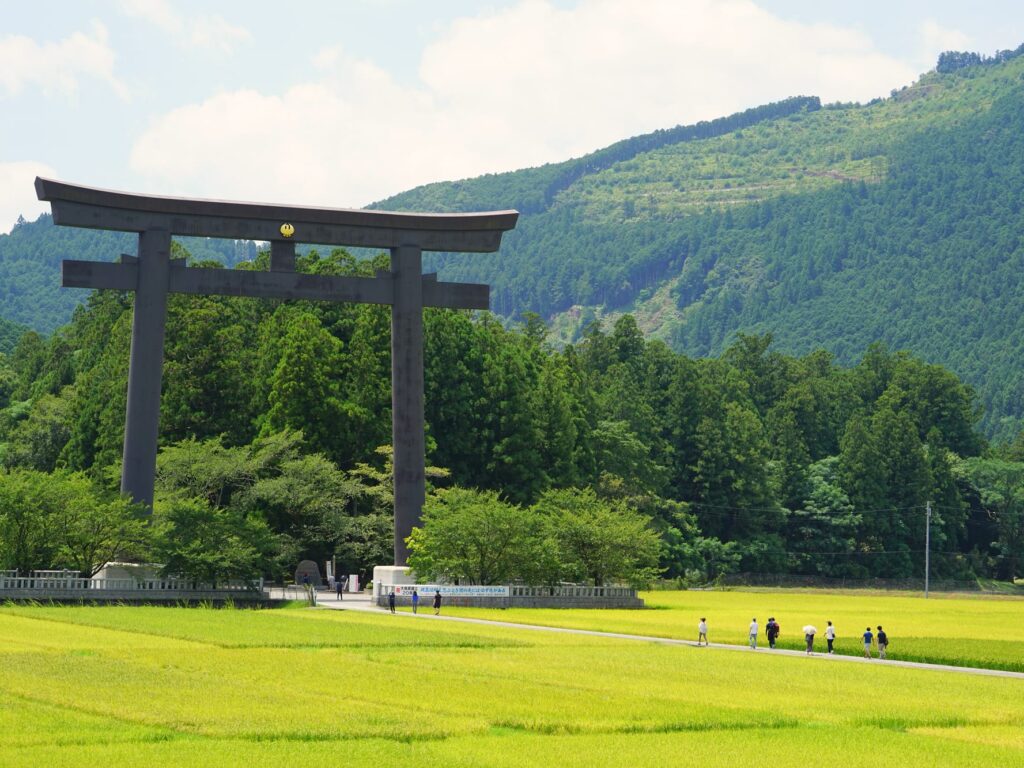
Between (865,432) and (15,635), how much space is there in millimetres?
95441

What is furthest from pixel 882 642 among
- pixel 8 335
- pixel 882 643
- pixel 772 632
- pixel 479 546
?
pixel 8 335

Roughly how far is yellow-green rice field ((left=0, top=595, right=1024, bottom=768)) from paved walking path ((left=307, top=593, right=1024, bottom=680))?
5.46ft

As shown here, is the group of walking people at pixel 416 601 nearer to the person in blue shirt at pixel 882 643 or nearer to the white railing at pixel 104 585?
the white railing at pixel 104 585

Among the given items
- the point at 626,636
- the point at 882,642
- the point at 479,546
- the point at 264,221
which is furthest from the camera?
the point at 479,546

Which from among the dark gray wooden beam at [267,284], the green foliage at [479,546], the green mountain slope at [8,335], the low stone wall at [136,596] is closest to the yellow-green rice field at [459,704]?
the low stone wall at [136,596]

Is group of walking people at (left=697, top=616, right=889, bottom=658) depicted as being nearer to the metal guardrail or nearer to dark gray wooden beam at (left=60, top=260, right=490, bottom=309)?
the metal guardrail

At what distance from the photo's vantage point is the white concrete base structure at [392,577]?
6028cm

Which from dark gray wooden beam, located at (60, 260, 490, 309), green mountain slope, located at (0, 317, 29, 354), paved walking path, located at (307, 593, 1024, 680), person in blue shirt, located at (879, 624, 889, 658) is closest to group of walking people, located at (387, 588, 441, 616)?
paved walking path, located at (307, 593, 1024, 680)

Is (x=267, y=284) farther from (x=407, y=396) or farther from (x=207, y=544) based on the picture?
(x=207, y=544)

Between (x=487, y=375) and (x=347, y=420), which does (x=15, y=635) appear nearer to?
(x=347, y=420)

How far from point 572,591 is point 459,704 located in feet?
116

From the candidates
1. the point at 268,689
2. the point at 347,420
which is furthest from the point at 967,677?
the point at 347,420

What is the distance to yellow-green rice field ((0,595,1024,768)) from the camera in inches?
919

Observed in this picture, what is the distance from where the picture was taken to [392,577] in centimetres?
6041
